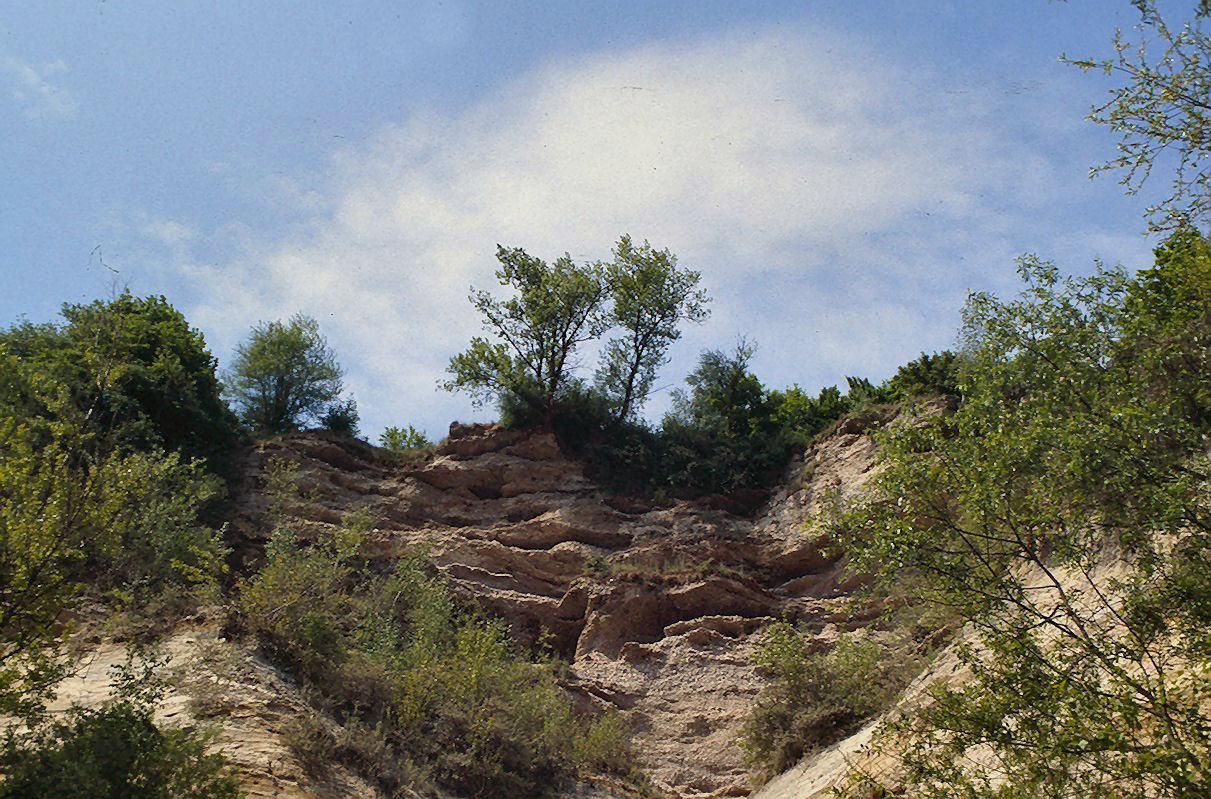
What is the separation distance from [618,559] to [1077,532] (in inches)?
585

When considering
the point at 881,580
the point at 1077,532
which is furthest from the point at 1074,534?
the point at 881,580

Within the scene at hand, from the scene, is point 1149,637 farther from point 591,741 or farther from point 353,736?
point 591,741

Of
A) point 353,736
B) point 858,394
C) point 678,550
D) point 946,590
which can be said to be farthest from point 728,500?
point 946,590

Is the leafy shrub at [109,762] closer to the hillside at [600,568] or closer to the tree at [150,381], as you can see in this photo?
the hillside at [600,568]

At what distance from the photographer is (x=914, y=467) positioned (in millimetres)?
10117

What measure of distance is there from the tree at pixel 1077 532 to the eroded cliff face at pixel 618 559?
309 inches

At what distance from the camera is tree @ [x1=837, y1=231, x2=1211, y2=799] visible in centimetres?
747

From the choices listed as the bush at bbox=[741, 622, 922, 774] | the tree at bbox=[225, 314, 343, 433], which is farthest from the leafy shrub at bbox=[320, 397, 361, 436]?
the bush at bbox=[741, 622, 922, 774]

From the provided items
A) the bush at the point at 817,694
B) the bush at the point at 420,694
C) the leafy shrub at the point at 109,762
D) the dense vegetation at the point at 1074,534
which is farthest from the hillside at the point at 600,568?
the dense vegetation at the point at 1074,534

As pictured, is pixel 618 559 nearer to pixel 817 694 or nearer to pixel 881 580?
pixel 817 694

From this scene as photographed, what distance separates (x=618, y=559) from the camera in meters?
22.8

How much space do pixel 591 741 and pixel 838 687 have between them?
14.2 feet

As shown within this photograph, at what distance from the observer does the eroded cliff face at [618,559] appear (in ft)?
61.9

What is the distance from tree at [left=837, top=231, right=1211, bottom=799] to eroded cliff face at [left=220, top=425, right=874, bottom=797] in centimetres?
784
